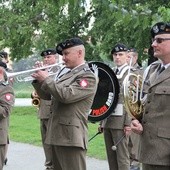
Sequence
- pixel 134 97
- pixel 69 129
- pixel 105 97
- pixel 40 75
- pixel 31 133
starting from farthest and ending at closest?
pixel 31 133 < pixel 105 97 < pixel 69 129 < pixel 40 75 < pixel 134 97

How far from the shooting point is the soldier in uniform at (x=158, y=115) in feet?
13.6

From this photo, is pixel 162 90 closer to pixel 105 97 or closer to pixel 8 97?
pixel 8 97

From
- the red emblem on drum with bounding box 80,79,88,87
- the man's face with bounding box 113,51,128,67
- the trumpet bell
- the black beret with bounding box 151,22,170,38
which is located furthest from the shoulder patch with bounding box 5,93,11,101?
the black beret with bounding box 151,22,170,38

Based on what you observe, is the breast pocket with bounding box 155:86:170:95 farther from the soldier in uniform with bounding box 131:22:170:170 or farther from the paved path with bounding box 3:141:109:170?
the paved path with bounding box 3:141:109:170

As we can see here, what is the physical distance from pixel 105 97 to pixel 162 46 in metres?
3.03

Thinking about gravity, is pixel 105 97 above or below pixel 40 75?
below

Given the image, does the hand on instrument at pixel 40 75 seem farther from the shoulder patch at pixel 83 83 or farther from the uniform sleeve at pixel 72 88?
the shoulder patch at pixel 83 83

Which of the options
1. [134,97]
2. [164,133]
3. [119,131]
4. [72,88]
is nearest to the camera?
[164,133]

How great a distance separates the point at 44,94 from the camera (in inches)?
223

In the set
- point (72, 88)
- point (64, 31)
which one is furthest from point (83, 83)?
point (64, 31)

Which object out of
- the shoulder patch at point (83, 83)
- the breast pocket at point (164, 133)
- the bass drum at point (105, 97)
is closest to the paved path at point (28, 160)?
the bass drum at point (105, 97)

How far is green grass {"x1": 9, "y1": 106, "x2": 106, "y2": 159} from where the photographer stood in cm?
1083

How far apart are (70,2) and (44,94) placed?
1.47 meters

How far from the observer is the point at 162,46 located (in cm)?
422
